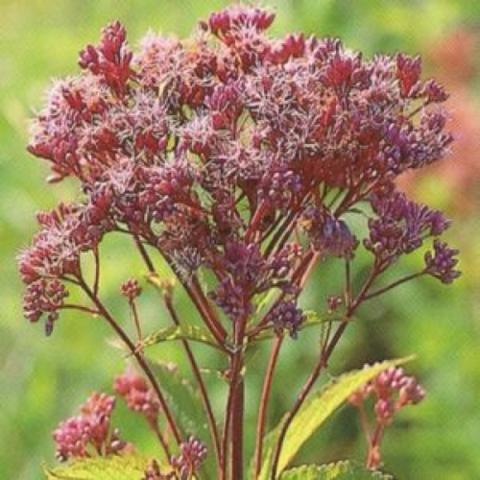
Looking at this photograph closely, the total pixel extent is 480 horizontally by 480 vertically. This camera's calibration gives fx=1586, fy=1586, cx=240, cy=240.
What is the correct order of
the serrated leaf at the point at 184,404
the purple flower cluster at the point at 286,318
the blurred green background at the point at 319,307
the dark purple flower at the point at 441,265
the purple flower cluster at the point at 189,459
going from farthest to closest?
the blurred green background at the point at 319,307 < the serrated leaf at the point at 184,404 < the dark purple flower at the point at 441,265 < the purple flower cluster at the point at 189,459 < the purple flower cluster at the point at 286,318

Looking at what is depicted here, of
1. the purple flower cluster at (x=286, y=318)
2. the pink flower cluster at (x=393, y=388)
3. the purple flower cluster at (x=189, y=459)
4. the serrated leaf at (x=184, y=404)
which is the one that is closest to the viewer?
the purple flower cluster at (x=286, y=318)

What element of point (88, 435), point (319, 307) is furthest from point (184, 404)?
point (319, 307)

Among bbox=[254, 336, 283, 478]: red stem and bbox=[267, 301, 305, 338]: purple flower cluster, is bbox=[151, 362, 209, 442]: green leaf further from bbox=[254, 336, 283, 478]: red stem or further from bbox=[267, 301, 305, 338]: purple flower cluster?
bbox=[267, 301, 305, 338]: purple flower cluster

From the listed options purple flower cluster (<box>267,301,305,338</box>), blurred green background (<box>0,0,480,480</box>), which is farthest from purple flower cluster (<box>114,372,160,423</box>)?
blurred green background (<box>0,0,480,480</box>)

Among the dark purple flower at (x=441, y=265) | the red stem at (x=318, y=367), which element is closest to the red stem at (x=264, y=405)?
the red stem at (x=318, y=367)

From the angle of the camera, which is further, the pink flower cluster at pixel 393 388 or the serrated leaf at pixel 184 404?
the pink flower cluster at pixel 393 388

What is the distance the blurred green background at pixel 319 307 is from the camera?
14.9 ft

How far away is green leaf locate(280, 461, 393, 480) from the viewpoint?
7.02 ft

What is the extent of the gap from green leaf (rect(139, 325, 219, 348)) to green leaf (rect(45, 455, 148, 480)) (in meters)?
0.21

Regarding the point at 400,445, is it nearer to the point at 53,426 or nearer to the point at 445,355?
the point at 445,355

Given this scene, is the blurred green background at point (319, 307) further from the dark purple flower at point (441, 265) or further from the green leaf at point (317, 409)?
the dark purple flower at point (441, 265)

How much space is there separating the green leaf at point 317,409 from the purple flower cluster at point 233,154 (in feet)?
0.64

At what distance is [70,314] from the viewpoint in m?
4.77

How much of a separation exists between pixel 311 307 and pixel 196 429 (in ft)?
7.49
